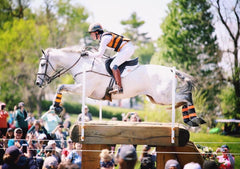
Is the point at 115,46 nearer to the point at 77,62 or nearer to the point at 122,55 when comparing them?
the point at 122,55

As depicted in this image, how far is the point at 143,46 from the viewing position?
5844 cm

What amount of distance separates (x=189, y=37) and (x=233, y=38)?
8494 millimetres

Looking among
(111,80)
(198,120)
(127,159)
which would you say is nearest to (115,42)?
(111,80)

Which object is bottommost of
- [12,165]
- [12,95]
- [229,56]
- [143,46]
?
[12,165]

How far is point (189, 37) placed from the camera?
30.1 metres

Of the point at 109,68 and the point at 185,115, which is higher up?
the point at 109,68

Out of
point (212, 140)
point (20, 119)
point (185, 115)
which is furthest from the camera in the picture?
point (212, 140)

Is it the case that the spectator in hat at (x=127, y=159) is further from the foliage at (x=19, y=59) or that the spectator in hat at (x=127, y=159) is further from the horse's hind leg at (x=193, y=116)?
the foliage at (x=19, y=59)

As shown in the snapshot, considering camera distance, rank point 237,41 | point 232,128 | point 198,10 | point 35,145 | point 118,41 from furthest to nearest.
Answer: point 198,10 < point 237,41 < point 232,128 < point 35,145 < point 118,41

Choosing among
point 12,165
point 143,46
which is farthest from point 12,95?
point 143,46

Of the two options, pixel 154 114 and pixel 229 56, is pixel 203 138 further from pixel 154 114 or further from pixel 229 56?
pixel 229 56

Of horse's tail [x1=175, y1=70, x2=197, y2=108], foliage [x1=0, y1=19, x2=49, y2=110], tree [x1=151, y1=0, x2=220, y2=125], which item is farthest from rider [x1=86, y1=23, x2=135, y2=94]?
foliage [x1=0, y1=19, x2=49, y2=110]

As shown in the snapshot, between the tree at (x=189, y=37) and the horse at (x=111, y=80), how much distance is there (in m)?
22.0

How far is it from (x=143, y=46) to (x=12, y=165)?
179ft
